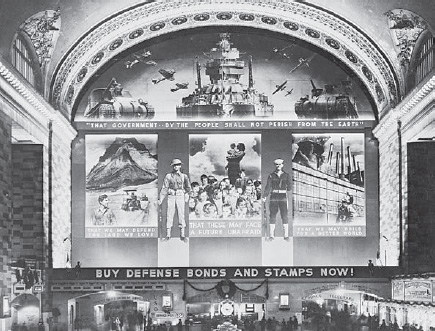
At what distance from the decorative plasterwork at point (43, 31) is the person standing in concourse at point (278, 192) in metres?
7.81

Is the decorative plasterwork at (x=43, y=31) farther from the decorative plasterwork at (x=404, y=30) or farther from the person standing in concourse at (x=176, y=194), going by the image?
the decorative plasterwork at (x=404, y=30)

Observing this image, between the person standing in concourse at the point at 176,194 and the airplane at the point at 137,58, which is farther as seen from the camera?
the airplane at the point at 137,58

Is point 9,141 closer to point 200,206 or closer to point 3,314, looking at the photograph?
point 3,314

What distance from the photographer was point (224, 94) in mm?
28500

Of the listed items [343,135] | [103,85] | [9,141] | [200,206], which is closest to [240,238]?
[200,206]

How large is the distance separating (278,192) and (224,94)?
11.7 ft

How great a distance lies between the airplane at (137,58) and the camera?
93.8 feet

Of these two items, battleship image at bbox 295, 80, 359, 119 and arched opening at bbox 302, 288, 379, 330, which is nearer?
arched opening at bbox 302, 288, 379, 330

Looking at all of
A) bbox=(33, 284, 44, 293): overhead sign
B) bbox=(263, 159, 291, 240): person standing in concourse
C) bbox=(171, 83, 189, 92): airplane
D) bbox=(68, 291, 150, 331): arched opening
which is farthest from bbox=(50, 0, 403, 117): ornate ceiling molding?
bbox=(68, 291, 150, 331): arched opening

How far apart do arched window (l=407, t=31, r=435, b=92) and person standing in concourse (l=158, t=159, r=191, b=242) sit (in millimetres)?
7472

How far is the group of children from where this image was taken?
2808 centimetres

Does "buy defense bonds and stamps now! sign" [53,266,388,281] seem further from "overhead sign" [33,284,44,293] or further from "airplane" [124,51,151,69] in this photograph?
"airplane" [124,51,151,69]

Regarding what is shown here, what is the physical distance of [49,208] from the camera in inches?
1035

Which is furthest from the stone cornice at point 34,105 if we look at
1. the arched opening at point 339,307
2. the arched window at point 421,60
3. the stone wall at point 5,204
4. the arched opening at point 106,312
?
the arched window at point 421,60
